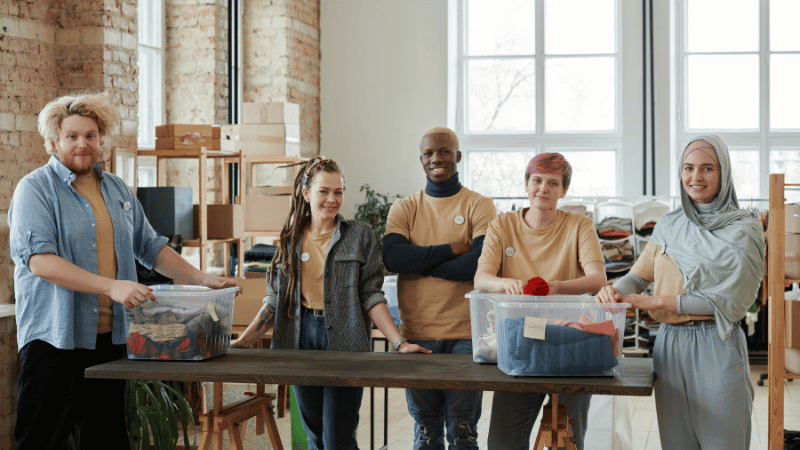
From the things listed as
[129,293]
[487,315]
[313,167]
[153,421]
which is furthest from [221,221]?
[487,315]

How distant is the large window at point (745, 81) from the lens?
263 inches

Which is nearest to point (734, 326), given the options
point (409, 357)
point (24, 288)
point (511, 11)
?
point (409, 357)

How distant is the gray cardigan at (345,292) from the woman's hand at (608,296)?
730 mm

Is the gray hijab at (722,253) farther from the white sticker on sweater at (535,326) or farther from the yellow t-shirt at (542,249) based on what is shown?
the white sticker on sweater at (535,326)

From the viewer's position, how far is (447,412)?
2496mm

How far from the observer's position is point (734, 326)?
2.12 meters

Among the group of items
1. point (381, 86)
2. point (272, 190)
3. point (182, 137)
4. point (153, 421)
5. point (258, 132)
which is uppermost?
point (381, 86)

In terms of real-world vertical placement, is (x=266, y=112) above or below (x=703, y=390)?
above

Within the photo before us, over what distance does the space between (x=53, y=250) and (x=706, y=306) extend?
1924 mm

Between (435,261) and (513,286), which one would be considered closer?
(513,286)

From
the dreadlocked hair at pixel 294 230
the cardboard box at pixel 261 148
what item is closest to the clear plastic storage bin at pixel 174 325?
the dreadlocked hair at pixel 294 230

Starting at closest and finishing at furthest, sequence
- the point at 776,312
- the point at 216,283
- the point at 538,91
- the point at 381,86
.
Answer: the point at 216,283, the point at 776,312, the point at 381,86, the point at 538,91

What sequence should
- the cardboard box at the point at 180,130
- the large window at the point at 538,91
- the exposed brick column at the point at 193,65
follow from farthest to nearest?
1. the large window at the point at 538,91
2. the exposed brick column at the point at 193,65
3. the cardboard box at the point at 180,130

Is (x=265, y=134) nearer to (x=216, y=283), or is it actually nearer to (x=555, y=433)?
(x=216, y=283)
